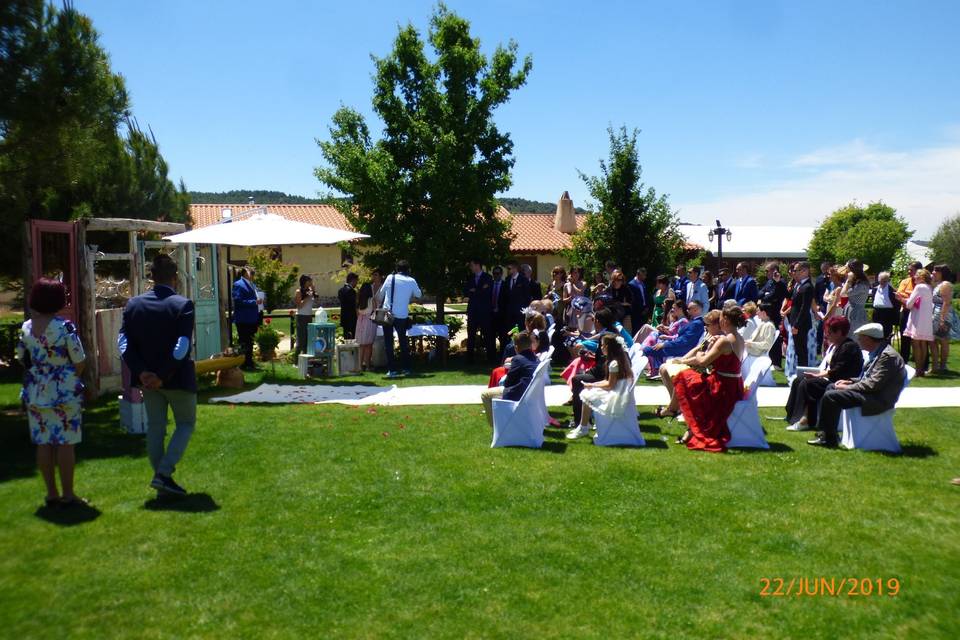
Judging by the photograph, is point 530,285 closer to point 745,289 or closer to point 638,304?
point 638,304

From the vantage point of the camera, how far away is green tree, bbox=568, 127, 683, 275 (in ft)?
63.4

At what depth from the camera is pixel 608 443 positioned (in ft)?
25.9

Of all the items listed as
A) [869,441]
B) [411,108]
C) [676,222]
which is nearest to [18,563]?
[869,441]

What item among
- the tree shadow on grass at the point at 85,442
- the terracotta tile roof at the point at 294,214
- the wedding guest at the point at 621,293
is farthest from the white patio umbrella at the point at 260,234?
the terracotta tile roof at the point at 294,214

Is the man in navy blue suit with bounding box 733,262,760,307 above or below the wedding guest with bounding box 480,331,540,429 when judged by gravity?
above

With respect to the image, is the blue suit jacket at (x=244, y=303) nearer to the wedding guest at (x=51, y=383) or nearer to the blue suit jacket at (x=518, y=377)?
the blue suit jacket at (x=518, y=377)

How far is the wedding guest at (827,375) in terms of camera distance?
796 centimetres

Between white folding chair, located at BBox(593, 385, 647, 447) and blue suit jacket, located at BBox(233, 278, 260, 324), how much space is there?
7.70 meters

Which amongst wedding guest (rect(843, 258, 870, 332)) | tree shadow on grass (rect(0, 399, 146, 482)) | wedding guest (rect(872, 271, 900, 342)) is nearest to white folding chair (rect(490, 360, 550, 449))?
tree shadow on grass (rect(0, 399, 146, 482))

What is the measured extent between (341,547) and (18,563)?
1949mm

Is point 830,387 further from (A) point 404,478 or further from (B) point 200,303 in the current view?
(B) point 200,303

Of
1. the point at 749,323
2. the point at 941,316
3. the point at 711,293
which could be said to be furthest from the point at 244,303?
the point at 941,316

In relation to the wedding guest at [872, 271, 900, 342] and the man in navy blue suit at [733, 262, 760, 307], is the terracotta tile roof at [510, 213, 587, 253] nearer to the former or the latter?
the man in navy blue suit at [733, 262, 760, 307]

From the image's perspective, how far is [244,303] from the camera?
13.6 meters
